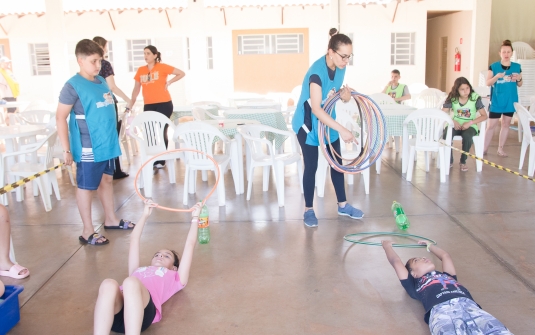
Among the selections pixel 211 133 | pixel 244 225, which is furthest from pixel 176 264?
pixel 211 133

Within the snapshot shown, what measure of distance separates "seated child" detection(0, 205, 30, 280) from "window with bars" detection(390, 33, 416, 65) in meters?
13.2

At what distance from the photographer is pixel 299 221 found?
15.3 ft

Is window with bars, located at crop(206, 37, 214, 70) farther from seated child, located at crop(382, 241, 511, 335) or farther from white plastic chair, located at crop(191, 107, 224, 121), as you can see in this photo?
seated child, located at crop(382, 241, 511, 335)

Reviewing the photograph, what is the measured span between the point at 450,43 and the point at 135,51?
985cm

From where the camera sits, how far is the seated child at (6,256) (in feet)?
10.8

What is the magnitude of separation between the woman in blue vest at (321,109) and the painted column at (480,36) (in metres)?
9.28

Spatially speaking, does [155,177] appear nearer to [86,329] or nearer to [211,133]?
[211,133]

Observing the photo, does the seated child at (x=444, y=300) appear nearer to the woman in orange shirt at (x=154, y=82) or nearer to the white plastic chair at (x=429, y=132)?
the white plastic chair at (x=429, y=132)

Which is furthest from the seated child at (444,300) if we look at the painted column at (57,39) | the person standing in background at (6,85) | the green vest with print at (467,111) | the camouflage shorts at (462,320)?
the person standing in background at (6,85)

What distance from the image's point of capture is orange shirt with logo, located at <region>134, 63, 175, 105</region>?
664cm

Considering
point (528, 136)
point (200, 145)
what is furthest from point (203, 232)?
point (528, 136)

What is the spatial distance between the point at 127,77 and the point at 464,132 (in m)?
11.4

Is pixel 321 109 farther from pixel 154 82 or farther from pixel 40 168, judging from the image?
pixel 154 82

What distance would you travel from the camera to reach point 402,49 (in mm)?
14945
